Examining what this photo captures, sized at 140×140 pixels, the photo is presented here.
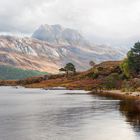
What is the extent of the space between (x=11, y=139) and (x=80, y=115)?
4056cm

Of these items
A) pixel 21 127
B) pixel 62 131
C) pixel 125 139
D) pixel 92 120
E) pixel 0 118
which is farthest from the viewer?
pixel 0 118

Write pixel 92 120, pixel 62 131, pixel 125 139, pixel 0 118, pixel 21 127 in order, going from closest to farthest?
pixel 125 139 → pixel 62 131 → pixel 21 127 → pixel 92 120 → pixel 0 118

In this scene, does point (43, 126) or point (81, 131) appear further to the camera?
point (43, 126)

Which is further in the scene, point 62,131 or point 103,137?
point 62,131

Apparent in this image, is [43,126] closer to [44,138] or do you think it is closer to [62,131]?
[62,131]

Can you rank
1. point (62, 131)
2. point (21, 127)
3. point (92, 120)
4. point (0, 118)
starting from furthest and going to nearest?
point (0, 118), point (92, 120), point (21, 127), point (62, 131)

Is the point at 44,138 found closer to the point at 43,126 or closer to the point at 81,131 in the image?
the point at 81,131

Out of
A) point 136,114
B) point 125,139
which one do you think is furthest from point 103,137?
point 136,114

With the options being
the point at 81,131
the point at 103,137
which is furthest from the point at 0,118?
the point at 103,137

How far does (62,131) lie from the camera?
241 feet

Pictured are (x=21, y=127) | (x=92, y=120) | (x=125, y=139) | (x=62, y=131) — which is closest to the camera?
(x=125, y=139)

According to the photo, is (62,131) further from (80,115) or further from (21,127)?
(80,115)

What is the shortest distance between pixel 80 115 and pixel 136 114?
49.7 feet

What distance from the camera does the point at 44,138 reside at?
65.8m
